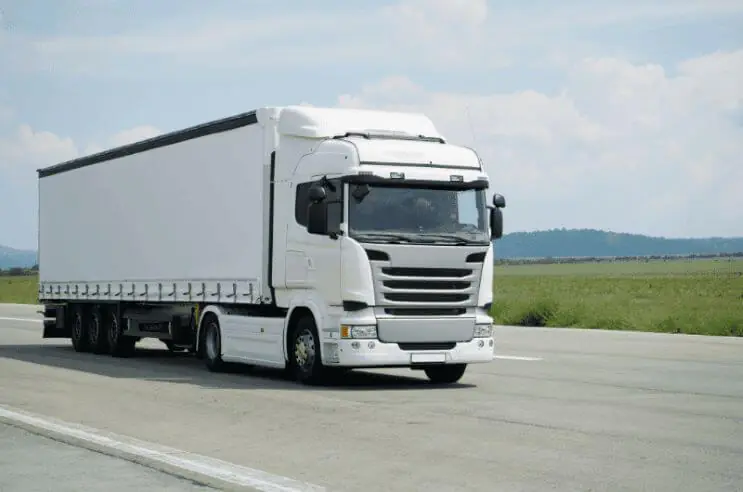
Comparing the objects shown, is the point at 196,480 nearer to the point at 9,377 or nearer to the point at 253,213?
the point at 253,213

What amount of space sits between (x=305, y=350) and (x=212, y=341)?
326 cm

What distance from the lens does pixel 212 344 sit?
2017 cm

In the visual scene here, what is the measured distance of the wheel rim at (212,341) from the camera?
20031mm

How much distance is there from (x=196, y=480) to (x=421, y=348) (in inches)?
308

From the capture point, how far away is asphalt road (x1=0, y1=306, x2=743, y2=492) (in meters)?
9.66

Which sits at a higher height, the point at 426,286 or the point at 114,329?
the point at 426,286

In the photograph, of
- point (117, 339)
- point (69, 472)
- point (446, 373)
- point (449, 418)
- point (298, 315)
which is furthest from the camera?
point (117, 339)

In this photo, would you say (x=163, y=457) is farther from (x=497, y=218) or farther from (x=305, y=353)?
(x=497, y=218)

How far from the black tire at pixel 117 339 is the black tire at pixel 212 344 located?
155 inches

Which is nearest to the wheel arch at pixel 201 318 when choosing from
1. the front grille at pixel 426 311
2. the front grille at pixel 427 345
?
the front grille at pixel 426 311

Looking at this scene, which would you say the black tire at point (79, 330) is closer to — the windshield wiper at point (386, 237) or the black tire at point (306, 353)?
the black tire at point (306, 353)

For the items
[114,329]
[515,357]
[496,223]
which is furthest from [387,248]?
[114,329]

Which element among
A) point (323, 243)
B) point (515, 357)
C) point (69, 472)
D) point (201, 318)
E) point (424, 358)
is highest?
point (323, 243)

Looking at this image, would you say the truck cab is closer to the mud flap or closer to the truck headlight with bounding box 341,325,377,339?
the truck headlight with bounding box 341,325,377,339
